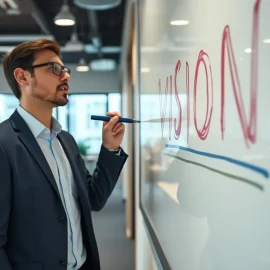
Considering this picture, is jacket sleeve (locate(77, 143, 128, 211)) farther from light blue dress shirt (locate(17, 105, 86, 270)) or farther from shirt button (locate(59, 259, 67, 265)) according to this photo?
shirt button (locate(59, 259, 67, 265))

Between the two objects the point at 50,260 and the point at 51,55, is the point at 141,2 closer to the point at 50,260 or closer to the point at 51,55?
the point at 51,55

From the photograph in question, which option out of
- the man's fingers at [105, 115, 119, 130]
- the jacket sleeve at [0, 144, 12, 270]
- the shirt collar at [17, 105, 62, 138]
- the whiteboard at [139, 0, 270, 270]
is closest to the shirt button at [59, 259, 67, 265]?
the jacket sleeve at [0, 144, 12, 270]

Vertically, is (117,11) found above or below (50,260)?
above

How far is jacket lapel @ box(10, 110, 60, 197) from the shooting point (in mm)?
1426

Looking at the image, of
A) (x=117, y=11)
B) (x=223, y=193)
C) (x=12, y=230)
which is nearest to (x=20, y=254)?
(x=12, y=230)

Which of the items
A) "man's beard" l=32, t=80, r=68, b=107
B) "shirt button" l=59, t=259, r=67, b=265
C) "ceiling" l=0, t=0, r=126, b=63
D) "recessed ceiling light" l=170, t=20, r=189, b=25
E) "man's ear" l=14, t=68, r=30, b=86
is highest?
"ceiling" l=0, t=0, r=126, b=63

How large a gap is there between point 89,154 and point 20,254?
28.2 ft

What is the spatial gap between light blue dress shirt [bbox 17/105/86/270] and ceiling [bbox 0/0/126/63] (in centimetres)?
365

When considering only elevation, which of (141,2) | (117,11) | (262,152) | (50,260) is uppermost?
(117,11)

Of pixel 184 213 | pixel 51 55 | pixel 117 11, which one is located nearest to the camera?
pixel 184 213

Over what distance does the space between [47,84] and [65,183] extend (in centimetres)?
39

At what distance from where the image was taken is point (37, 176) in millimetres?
1407

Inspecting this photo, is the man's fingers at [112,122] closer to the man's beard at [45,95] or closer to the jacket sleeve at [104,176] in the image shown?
the jacket sleeve at [104,176]

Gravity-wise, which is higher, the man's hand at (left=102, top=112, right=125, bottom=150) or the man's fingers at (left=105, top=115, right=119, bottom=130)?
the man's fingers at (left=105, top=115, right=119, bottom=130)
